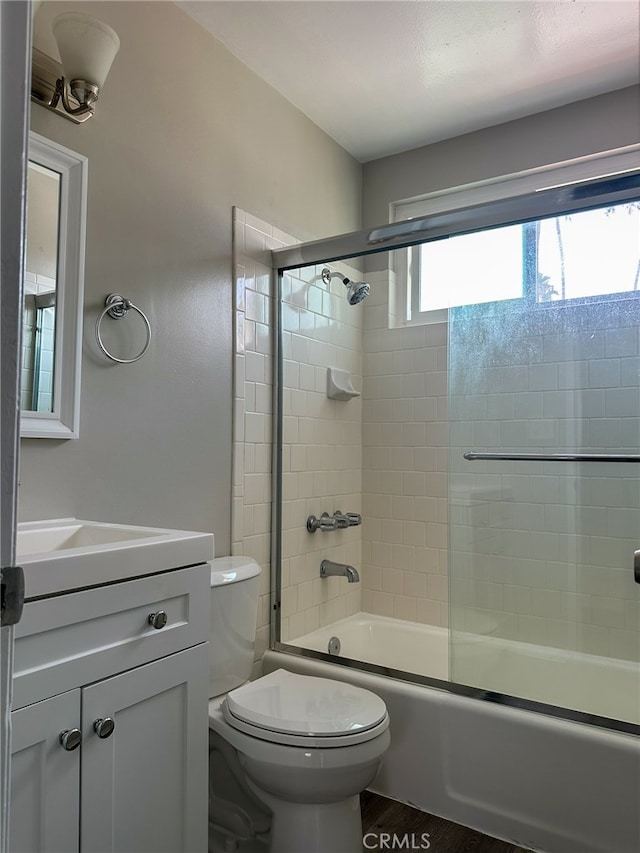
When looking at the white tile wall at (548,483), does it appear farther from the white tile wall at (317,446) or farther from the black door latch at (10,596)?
the black door latch at (10,596)

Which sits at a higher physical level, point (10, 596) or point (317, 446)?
point (317, 446)

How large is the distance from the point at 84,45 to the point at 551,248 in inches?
60.9

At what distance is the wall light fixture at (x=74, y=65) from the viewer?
1547 mm

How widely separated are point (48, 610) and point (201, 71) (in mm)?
1892

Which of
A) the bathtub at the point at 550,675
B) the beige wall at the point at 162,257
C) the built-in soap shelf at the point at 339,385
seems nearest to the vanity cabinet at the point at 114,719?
the beige wall at the point at 162,257

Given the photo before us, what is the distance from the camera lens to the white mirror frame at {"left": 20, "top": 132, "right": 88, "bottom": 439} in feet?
5.36

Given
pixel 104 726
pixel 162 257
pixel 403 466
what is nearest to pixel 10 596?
pixel 104 726

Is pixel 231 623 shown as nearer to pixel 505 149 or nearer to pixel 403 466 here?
pixel 403 466

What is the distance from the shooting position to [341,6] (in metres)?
2.06

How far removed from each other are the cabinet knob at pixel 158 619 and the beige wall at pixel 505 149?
235 cm

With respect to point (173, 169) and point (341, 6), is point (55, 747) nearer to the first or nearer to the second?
point (173, 169)

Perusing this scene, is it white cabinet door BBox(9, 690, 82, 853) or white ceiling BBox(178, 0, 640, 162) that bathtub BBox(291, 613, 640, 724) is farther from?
white ceiling BBox(178, 0, 640, 162)

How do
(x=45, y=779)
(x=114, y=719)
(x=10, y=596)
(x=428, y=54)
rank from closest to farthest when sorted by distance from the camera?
1. (x=10, y=596)
2. (x=45, y=779)
3. (x=114, y=719)
4. (x=428, y=54)

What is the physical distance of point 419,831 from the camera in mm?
1846
